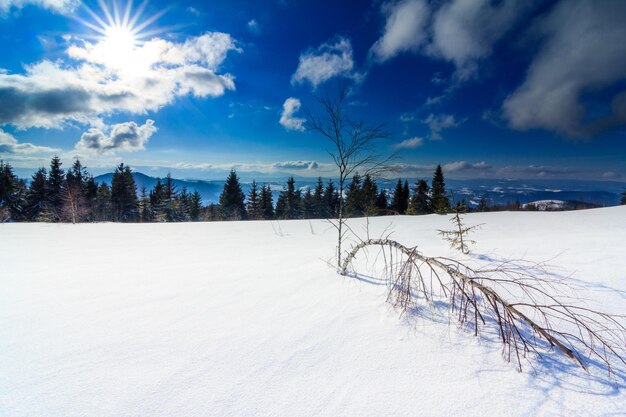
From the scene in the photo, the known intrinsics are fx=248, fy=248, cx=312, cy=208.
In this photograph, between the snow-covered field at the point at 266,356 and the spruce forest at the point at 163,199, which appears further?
the spruce forest at the point at 163,199

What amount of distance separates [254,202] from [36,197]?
28.8m

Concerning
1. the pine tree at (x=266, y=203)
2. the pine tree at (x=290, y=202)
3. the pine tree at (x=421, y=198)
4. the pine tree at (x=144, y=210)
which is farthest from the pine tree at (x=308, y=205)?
the pine tree at (x=144, y=210)

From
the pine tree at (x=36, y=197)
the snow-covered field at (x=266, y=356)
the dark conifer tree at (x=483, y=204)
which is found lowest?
the snow-covered field at (x=266, y=356)

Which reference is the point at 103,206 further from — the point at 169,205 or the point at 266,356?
the point at 266,356

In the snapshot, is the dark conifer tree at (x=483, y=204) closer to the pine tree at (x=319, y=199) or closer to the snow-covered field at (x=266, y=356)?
the pine tree at (x=319, y=199)

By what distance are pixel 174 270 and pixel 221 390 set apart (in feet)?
10.4

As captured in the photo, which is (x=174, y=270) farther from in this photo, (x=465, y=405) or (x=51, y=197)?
(x=51, y=197)

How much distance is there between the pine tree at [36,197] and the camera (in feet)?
108

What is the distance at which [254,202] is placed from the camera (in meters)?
39.9

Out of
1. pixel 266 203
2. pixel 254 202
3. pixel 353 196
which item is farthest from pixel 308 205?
pixel 353 196

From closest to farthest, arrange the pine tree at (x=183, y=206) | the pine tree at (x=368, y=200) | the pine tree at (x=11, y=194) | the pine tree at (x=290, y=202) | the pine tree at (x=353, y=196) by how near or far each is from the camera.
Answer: the pine tree at (x=368, y=200) → the pine tree at (x=353, y=196) → the pine tree at (x=11, y=194) → the pine tree at (x=183, y=206) → the pine tree at (x=290, y=202)

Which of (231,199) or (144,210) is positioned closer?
(231,199)

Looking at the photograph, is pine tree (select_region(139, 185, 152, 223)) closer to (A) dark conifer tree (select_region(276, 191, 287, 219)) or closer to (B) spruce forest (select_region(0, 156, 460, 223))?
(B) spruce forest (select_region(0, 156, 460, 223))

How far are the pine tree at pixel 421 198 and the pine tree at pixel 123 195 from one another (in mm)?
41289
